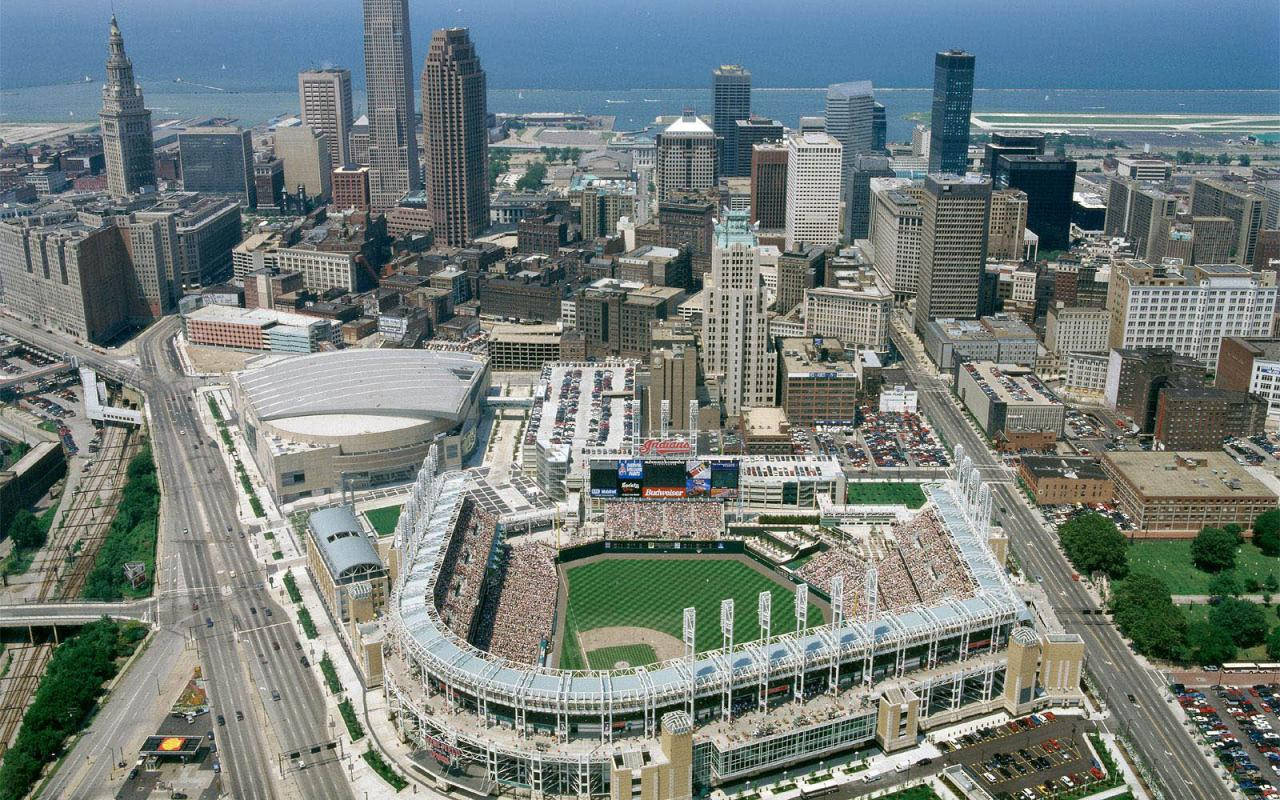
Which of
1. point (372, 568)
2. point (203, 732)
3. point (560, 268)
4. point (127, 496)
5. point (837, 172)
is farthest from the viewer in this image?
point (837, 172)

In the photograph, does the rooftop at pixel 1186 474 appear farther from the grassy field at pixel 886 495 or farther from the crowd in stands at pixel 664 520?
the crowd in stands at pixel 664 520

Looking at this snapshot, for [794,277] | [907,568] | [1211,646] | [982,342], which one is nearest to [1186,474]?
[1211,646]

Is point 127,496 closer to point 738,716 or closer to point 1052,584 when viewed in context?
point 738,716

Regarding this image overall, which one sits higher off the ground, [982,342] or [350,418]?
[982,342]

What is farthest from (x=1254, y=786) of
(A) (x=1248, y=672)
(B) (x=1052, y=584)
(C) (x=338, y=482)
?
(C) (x=338, y=482)

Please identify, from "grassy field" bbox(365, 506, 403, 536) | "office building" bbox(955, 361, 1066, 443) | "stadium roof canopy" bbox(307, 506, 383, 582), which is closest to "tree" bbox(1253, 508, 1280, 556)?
"office building" bbox(955, 361, 1066, 443)

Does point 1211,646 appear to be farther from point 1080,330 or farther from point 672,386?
point 1080,330
